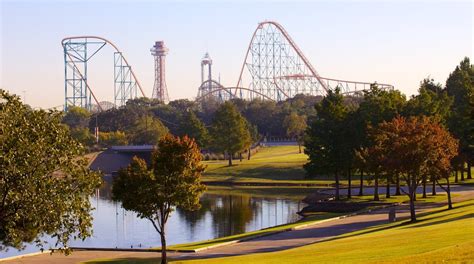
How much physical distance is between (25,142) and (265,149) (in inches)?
5444

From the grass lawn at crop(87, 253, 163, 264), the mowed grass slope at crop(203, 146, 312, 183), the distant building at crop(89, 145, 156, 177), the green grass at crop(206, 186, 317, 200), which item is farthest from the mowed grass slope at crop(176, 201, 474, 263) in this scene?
the distant building at crop(89, 145, 156, 177)

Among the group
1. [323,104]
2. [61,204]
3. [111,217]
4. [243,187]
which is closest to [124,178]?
[61,204]

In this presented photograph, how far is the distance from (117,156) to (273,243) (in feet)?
359

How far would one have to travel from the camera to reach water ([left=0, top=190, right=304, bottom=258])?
188 feet

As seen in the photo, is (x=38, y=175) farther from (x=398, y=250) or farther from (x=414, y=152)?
(x=414, y=152)

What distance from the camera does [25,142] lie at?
1096 inches

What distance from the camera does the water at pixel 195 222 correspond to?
188 ft

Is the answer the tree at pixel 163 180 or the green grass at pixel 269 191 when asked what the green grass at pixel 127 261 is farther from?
the green grass at pixel 269 191

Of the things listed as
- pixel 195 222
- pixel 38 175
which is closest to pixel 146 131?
pixel 195 222

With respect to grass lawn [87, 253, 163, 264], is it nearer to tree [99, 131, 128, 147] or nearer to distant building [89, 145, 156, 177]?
distant building [89, 145, 156, 177]

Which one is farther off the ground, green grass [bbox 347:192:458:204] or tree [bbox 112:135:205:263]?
tree [bbox 112:135:205:263]

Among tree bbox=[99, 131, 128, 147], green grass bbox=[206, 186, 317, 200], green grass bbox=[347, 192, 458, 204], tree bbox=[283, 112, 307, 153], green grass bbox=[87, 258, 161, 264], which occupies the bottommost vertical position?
green grass bbox=[87, 258, 161, 264]

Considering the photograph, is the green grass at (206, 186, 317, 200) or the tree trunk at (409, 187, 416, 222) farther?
the green grass at (206, 186, 317, 200)

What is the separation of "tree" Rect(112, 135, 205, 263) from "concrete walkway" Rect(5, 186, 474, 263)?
3469mm
